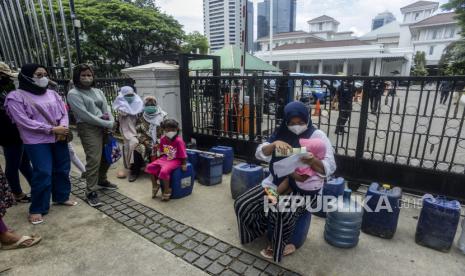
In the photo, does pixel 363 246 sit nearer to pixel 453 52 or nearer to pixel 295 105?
pixel 295 105

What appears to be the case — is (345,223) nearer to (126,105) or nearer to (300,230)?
(300,230)

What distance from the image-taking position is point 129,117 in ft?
13.5

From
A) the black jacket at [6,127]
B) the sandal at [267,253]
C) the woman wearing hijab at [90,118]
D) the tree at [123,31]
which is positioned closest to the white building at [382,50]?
the tree at [123,31]

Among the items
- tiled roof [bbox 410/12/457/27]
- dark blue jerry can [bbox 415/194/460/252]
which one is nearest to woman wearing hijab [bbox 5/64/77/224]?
dark blue jerry can [bbox 415/194/460/252]

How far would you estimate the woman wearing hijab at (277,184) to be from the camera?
220cm

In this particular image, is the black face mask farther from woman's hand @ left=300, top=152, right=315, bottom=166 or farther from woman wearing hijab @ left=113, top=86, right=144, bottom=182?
woman's hand @ left=300, top=152, right=315, bottom=166

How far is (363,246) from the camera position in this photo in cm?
256

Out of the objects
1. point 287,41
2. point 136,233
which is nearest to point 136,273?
point 136,233

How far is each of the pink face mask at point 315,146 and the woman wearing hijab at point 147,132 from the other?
8.72 ft

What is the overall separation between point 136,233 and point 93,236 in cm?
43

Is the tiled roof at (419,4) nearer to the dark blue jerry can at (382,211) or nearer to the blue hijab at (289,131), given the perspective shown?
the dark blue jerry can at (382,211)

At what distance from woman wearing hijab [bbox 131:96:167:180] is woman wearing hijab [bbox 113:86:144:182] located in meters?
0.07

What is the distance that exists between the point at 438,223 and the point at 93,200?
12.4 ft

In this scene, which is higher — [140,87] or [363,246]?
[140,87]
